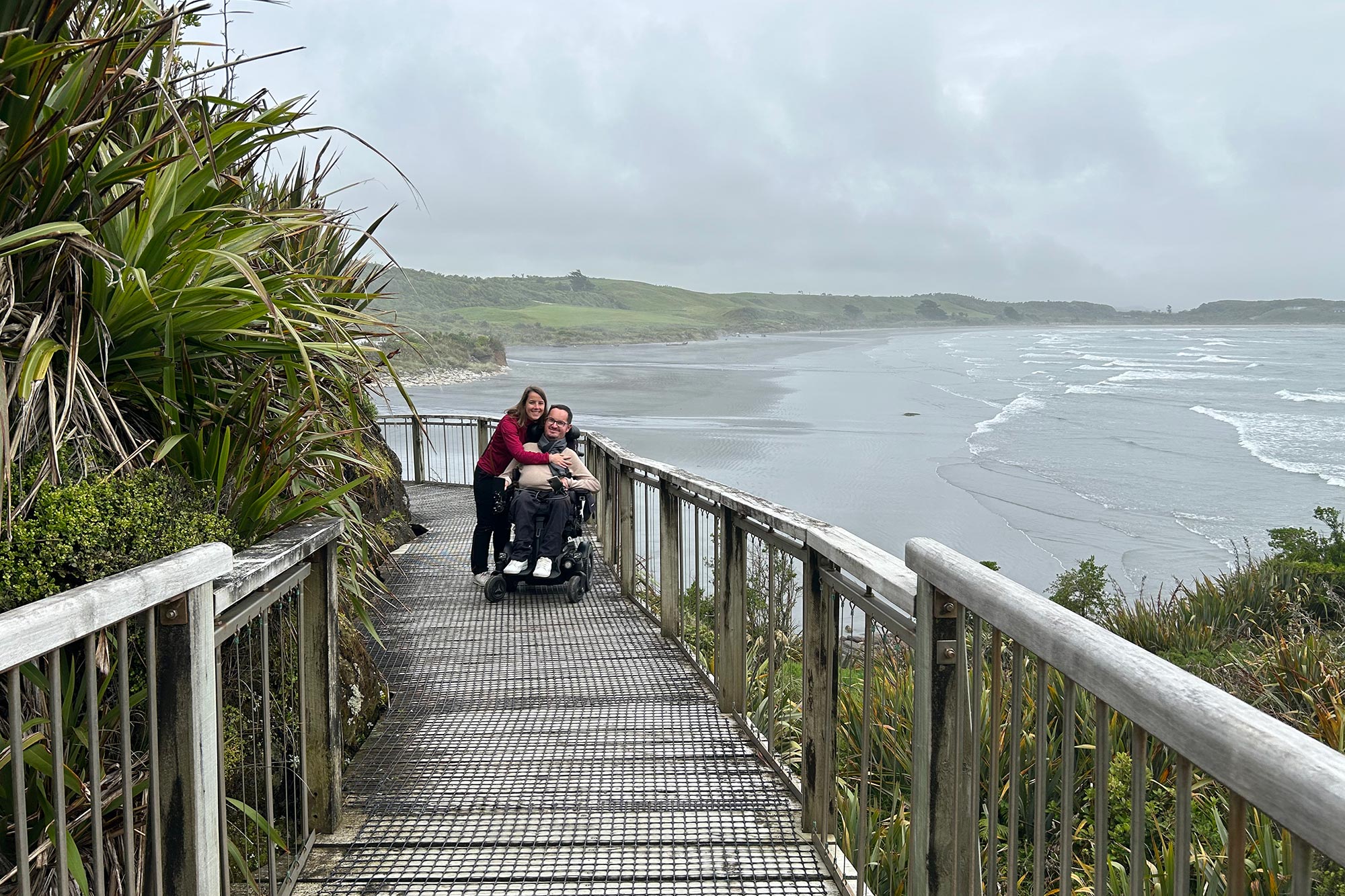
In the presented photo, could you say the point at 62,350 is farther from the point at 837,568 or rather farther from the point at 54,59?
the point at 837,568

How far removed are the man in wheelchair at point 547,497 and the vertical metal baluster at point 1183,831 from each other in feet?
20.1

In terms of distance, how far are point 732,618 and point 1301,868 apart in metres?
3.67

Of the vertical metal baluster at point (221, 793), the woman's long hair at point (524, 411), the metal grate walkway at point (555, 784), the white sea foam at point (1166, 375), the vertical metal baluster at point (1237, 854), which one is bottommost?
the white sea foam at point (1166, 375)

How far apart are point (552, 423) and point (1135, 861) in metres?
6.46

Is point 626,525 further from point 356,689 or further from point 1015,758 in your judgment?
point 1015,758

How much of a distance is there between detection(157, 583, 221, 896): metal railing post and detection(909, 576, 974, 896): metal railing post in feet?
5.01

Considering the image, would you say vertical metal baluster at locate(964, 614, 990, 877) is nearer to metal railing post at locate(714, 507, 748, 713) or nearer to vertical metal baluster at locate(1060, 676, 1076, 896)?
vertical metal baluster at locate(1060, 676, 1076, 896)

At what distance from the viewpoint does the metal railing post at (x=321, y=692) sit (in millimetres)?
3525

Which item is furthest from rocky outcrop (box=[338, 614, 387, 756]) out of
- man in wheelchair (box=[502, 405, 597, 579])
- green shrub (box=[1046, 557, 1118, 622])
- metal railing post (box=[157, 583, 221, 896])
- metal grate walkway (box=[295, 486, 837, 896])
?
green shrub (box=[1046, 557, 1118, 622])

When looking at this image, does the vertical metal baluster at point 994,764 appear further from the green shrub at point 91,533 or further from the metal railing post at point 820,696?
the green shrub at point 91,533

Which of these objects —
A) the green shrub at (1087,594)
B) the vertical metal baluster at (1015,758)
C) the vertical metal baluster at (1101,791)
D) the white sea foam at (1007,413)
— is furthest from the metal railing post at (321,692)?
the white sea foam at (1007,413)

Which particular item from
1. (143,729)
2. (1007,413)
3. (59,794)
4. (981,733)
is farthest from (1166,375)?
(59,794)

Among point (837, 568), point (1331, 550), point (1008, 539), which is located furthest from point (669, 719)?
point (1008, 539)

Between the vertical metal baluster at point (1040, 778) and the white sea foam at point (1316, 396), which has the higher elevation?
the vertical metal baluster at point (1040, 778)
